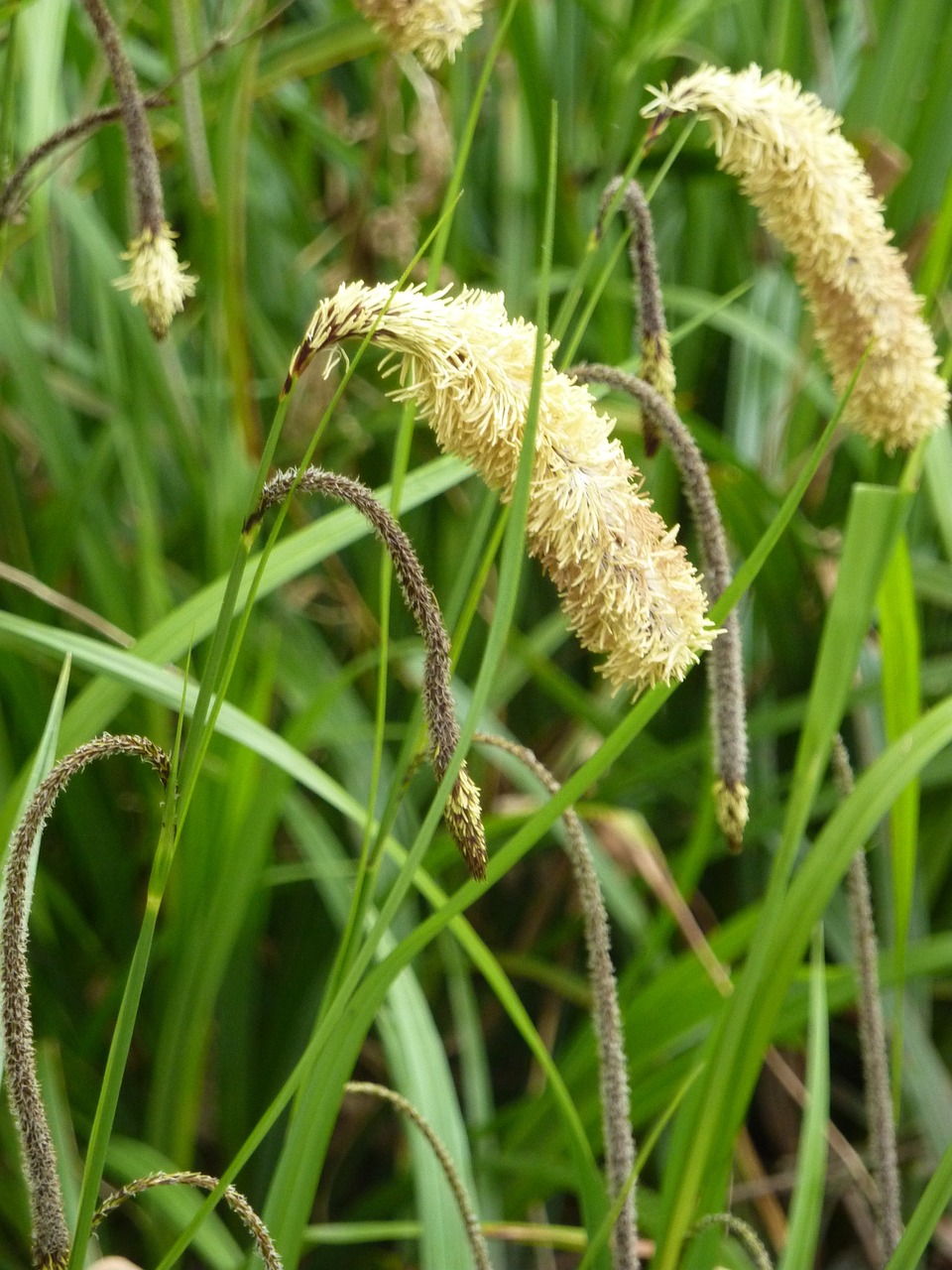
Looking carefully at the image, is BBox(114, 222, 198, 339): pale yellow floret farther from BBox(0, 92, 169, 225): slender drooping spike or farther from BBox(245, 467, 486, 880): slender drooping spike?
BBox(245, 467, 486, 880): slender drooping spike

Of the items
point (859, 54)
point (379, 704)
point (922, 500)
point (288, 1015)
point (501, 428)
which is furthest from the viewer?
point (859, 54)

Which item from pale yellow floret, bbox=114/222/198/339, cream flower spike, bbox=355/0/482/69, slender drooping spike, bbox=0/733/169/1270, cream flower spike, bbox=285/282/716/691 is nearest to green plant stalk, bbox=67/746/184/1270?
slender drooping spike, bbox=0/733/169/1270

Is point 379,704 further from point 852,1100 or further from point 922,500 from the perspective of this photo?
point 922,500

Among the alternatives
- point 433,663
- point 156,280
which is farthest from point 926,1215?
point 156,280

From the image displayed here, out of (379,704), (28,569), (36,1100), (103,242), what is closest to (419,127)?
(103,242)

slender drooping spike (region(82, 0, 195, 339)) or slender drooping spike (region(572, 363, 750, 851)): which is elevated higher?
slender drooping spike (region(82, 0, 195, 339))

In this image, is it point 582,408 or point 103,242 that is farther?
point 103,242

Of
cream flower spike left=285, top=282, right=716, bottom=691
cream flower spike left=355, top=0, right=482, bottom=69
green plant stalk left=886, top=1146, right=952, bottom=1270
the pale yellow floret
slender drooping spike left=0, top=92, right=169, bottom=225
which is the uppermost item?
cream flower spike left=355, top=0, right=482, bottom=69

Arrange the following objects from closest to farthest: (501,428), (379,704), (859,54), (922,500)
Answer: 1. (501,428)
2. (379,704)
3. (922,500)
4. (859,54)
